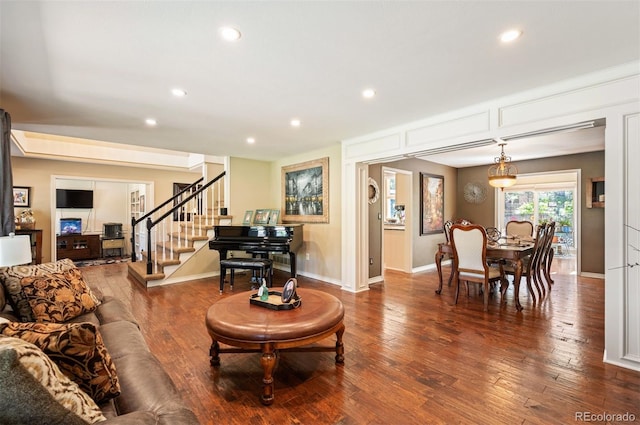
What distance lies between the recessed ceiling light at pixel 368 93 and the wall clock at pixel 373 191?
237 cm

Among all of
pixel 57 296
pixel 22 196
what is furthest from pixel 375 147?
pixel 22 196

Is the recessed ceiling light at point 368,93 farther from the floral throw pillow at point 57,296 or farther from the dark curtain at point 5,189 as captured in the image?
the dark curtain at point 5,189

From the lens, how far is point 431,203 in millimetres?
6566

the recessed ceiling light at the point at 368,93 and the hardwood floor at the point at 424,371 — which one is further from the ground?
the recessed ceiling light at the point at 368,93

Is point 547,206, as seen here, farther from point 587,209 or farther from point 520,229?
point 520,229

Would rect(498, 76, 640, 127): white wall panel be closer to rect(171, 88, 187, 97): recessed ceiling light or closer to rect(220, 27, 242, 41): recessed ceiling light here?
rect(220, 27, 242, 41): recessed ceiling light

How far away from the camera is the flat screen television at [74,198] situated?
7797mm

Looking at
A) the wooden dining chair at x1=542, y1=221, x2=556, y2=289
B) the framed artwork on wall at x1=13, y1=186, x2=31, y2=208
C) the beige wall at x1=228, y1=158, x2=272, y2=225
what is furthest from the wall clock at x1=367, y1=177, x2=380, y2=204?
the framed artwork on wall at x1=13, y1=186, x2=31, y2=208

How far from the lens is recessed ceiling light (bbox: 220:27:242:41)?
1.82 metres

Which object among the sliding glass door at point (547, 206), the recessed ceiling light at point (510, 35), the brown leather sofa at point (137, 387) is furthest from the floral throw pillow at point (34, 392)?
the sliding glass door at point (547, 206)

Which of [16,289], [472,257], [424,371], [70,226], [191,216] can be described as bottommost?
[424,371]

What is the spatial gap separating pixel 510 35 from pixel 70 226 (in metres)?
10.0

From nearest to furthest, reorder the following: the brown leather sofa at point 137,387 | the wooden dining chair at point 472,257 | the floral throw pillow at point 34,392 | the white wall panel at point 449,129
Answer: the floral throw pillow at point 34,392
the brown leather sofa at point 137,387
the white wall panel at point 449,129
the wooden dining chair at point 472,257

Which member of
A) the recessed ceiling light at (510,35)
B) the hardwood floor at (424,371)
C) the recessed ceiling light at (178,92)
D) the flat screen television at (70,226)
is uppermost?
the recessed ceiling light at (510,35)
